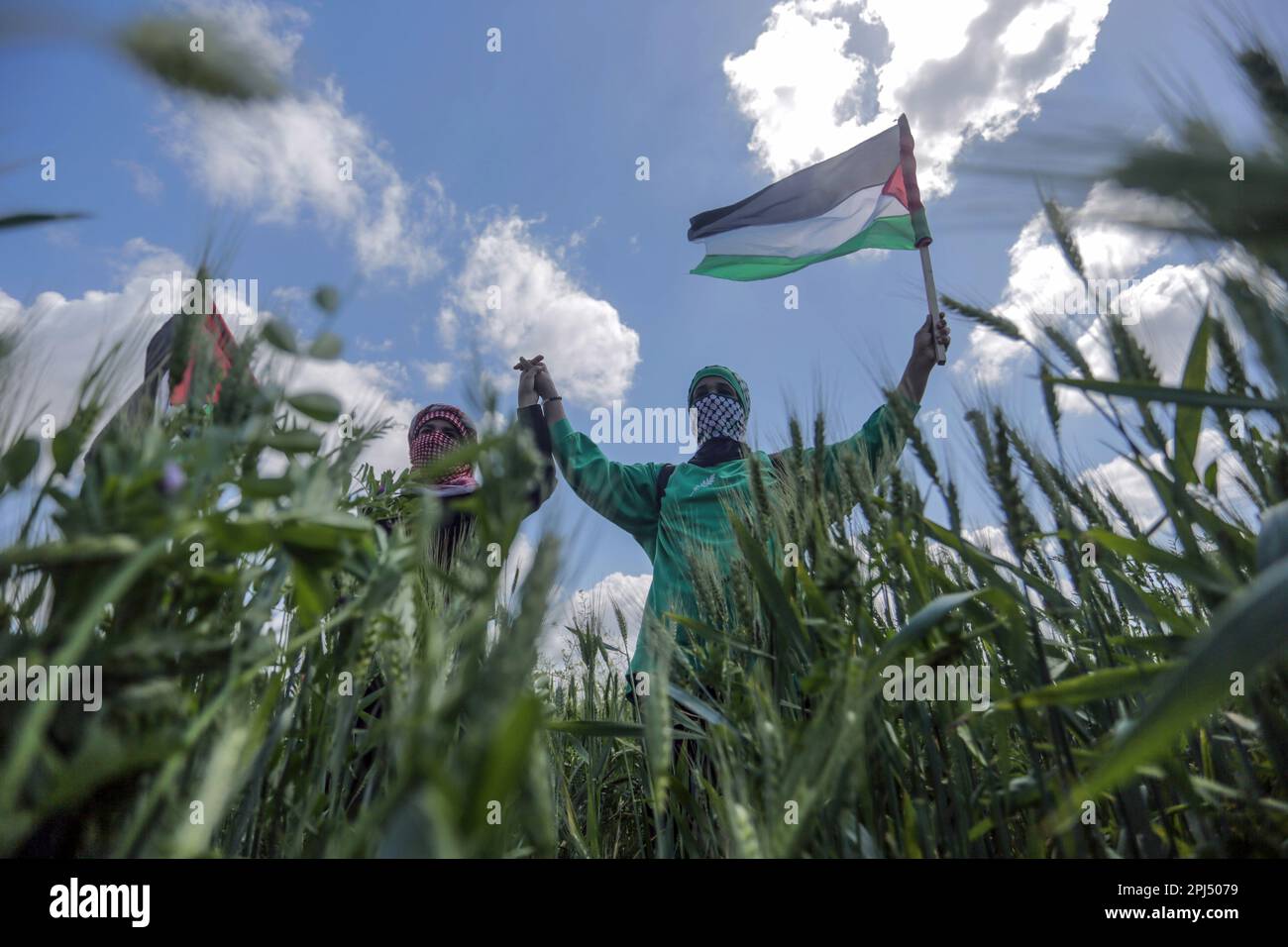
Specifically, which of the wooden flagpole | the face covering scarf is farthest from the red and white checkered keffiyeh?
the wooden flagpole

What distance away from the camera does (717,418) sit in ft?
9.96

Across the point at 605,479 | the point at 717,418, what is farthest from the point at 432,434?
the point at 717,418

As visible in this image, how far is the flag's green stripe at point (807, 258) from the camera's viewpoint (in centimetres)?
364

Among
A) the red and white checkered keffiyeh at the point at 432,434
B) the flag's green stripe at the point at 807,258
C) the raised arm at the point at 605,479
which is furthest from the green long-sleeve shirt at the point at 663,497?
the flag's green stripe at the point at 807,258

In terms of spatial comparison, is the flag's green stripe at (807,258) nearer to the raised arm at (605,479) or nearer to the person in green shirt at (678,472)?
the person in green shirt at (678,472)

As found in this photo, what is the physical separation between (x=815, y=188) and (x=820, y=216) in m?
0.16

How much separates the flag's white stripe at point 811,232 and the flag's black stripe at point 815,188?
0.05 meters

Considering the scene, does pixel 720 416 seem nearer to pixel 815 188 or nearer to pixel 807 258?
pixel 807 258

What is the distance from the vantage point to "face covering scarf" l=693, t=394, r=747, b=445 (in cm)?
302

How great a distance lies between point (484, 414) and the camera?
0.58 metres

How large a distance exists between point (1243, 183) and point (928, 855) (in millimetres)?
738

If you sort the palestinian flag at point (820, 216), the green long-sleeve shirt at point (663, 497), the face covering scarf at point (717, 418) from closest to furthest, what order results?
1. the green long-sleeve shirt at point (663, 497)
2. the face covering scarf at point (717, 418)
3. the palestinian flag at point (820, 216)
